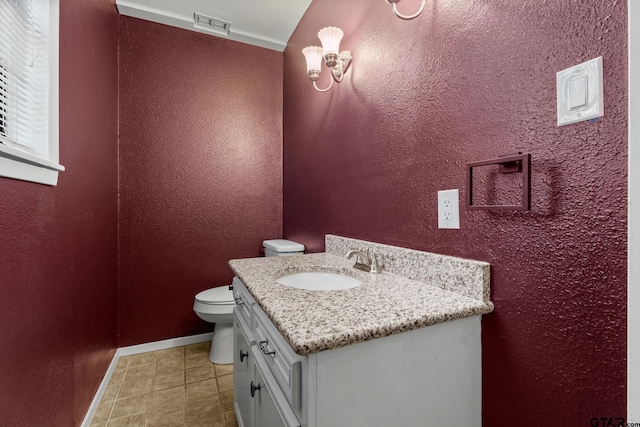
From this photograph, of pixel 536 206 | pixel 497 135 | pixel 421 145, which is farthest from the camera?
pixel 421 145

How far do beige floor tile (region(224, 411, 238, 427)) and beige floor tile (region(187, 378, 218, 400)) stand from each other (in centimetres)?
21

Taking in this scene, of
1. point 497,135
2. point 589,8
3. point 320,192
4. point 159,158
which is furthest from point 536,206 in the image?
point 159,158

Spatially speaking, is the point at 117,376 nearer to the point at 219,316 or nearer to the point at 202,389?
the point at 202,389

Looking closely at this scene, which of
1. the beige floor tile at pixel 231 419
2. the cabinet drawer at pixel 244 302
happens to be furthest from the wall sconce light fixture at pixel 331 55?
the beige floor tile at pixel 231 419

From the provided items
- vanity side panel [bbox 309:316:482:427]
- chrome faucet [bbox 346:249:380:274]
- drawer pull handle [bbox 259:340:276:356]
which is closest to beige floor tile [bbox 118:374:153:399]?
drawer pull handle [bbox 259:340:276:356]

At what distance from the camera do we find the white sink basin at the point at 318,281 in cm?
126

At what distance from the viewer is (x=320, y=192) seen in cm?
190

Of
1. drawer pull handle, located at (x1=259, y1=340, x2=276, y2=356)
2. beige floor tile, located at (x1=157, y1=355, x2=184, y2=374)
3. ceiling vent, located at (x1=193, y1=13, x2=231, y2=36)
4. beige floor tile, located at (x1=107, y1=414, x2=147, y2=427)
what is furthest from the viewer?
ceiling vent, located at (x1=193, y1=13, x2=231, y2=36)

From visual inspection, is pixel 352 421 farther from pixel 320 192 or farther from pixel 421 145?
pixel 320 192

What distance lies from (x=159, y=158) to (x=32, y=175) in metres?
1.36

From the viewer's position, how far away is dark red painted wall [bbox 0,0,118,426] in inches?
33.6

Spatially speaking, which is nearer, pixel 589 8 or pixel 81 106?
pixel 589 8

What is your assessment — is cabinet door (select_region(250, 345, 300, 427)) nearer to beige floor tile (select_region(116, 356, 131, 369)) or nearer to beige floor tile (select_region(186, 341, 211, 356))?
beige floor tile (select_region(186, 341, 211, 356))

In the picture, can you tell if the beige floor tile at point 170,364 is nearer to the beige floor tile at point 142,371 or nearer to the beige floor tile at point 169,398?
the beige floor tile at point 142,371
